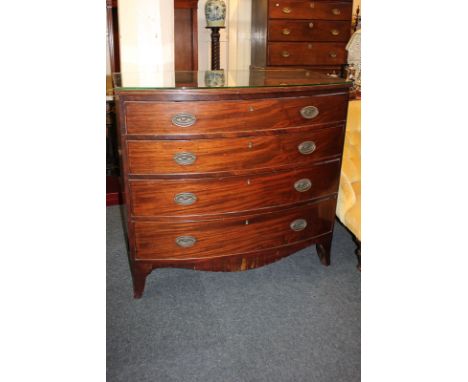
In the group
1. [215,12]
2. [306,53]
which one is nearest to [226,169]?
[215,12]

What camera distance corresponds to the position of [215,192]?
1.61 metres

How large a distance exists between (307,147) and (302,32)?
239 centimetres

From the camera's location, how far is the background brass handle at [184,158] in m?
1.53

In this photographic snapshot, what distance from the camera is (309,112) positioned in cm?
167

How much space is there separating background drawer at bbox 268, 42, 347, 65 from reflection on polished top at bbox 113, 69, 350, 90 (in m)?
1.78

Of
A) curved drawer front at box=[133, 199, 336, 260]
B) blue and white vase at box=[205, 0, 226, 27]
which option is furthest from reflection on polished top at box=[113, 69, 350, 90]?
blue and white vase at box=[205, 0, 226, 27]

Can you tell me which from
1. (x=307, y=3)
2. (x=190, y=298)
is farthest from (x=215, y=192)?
(x=307, y=3)

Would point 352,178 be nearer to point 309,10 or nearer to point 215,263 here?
point 215,263

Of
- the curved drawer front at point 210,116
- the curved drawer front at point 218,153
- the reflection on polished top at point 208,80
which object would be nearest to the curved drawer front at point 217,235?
the curved drawer front at point 218,153

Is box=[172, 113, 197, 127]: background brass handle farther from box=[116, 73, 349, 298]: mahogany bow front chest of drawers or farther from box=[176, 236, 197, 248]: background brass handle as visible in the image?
box=[176, 236, 197, 248]: background brass handle

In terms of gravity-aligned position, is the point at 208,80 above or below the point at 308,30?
below

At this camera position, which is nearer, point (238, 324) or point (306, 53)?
point (238, 324)

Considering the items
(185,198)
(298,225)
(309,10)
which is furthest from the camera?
(309,10)
